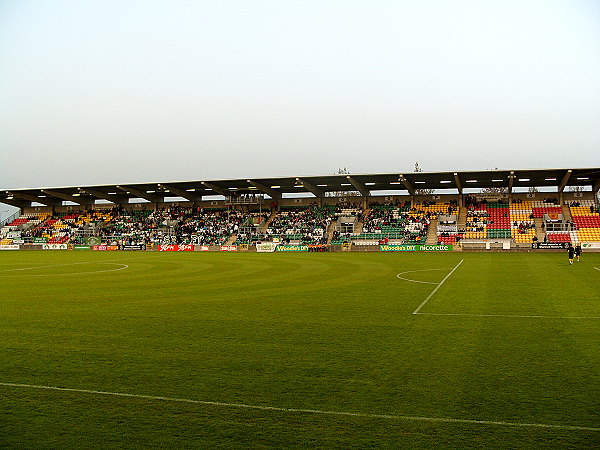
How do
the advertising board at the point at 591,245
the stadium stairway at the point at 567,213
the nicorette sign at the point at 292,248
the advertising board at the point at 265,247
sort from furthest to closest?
the stadium stairway at the point at 567,213, the advertising board at the point at 265,247, the nicorette sign at the point at 292,248, the advertising board at the point at 591,245

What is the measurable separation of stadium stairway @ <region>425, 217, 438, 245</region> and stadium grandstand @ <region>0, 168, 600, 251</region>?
0.12 m

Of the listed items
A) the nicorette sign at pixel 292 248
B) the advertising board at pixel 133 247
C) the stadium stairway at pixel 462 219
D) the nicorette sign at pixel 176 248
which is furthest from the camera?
the advertising board at pixel 133 247

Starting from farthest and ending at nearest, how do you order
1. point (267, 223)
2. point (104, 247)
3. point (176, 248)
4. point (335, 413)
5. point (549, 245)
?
point (267, 223)
point (104, 247)
point (176, 248)
point (549, 245)
point (335, 413)

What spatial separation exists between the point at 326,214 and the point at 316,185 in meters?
4.14

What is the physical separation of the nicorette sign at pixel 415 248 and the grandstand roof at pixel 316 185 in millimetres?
8131

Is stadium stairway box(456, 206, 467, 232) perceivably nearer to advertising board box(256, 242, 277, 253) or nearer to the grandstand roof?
the grandstand roof

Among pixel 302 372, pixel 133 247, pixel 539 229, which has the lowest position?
pixel 133 247

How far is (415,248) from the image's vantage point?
5241 cm

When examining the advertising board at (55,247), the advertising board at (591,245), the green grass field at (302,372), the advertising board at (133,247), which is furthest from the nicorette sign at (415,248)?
the advertising board at (55,247)

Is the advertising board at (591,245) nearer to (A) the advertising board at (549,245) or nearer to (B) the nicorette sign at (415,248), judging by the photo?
(A) the advertising board at (549,245)

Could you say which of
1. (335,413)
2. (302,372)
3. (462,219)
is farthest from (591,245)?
(335,413)

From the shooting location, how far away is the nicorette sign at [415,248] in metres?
51.6

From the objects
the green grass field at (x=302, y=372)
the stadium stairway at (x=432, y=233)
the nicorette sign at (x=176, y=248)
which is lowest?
the nicorette sign at (x=176, y=248)

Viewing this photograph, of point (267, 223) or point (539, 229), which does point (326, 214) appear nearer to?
point (267, 223)
